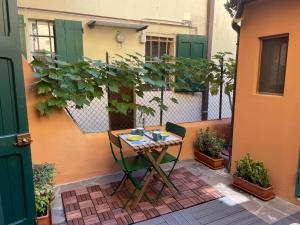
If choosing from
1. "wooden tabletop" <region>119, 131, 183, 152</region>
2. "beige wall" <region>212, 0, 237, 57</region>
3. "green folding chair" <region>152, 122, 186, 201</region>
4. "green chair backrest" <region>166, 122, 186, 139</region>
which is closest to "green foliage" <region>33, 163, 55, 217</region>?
"wooden tabletop" <region>119, 131, 183, 152</region>

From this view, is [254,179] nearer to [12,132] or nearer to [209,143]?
[209,143]

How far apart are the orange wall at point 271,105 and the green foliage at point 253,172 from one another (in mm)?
129

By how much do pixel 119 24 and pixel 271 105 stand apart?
148 inches

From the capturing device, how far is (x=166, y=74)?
160 inches

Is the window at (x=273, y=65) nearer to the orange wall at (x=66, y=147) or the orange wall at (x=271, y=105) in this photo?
the orange wall at (x=271, y=105)

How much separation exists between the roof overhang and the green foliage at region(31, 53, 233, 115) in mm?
1730

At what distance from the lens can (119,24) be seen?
5.25 meters

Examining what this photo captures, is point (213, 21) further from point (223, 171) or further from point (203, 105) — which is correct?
point (223, 171)

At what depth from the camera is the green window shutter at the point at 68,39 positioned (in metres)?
4.84

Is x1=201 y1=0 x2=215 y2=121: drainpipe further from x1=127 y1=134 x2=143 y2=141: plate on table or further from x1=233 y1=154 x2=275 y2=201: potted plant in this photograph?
x1=127 y1=134 x2=143 y2=141: plate on table

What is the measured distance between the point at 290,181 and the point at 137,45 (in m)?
4.32

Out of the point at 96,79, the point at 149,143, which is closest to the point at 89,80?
the point at 96,79

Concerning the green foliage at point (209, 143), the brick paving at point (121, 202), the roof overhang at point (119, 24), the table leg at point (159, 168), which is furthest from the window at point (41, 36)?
the green foliage at point (209, 143)

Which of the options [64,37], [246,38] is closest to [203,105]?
[246,38]
